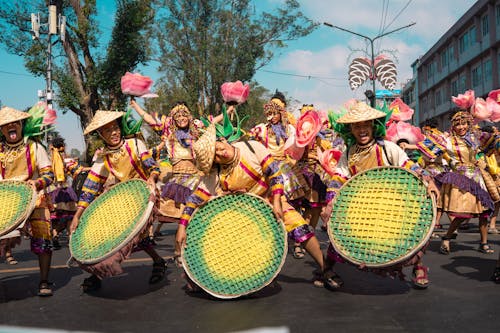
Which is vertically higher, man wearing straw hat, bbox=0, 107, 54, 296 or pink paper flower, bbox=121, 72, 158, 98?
pink paper flower, bbox=121, 72, 158, 98

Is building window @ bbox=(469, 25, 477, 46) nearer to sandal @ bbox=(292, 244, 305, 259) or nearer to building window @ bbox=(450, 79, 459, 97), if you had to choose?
building window @ bbox=(450, 79, 459, 97)

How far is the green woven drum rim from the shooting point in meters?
4.20

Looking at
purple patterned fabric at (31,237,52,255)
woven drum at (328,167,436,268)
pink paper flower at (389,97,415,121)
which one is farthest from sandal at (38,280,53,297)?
pink paper flower at (389,97,415,121)

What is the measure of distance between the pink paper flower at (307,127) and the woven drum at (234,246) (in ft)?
3.94

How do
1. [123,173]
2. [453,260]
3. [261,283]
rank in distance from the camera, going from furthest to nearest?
1. [453,260]
2. [123,173]
3. [261,283]

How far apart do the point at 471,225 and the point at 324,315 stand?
23.4 ft

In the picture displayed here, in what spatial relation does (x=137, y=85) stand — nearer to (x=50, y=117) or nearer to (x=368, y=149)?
(x=50, y=117)

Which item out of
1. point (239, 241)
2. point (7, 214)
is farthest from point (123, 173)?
point (239, 241)

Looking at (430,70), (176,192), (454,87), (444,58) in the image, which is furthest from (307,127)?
(430,70)

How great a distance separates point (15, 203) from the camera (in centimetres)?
443

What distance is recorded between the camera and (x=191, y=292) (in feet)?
15.4

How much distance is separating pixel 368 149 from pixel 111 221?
7.95ft

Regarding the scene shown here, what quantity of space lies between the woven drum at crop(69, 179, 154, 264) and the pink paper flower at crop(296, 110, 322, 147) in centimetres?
172

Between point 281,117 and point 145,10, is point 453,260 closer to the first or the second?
point 281,117
